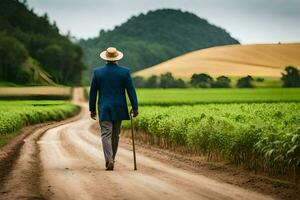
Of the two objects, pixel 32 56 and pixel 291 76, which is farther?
pixel 32 56

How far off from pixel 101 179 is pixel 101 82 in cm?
342

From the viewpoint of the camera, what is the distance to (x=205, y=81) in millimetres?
74938

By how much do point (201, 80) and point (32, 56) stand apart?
101 meters

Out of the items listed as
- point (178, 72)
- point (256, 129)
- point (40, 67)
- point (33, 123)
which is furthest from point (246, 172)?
point (40, 67)

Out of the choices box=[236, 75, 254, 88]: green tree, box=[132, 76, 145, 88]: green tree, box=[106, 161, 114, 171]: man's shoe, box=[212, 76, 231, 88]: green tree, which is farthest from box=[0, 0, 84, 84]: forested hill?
box=[106, 161, 114, 171]: man's shoe

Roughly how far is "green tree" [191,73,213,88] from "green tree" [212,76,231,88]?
83cm

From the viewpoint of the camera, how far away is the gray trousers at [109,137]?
14.4 meters

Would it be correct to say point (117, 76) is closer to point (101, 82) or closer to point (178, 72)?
point (101, 82)

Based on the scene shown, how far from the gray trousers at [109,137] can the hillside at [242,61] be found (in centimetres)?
4931

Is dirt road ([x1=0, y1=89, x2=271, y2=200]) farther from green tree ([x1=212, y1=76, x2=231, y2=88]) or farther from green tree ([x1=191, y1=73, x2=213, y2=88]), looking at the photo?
green tree ([x1=191, y1=73, x2=213, y2=88])

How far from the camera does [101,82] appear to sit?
14883 mm

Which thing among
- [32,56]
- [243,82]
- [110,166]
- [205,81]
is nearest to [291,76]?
[243,82]

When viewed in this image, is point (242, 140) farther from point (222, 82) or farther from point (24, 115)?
point (222, 82)

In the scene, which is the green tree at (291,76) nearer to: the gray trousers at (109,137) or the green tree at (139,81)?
the green tree at (139,81)
